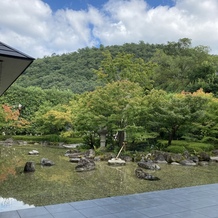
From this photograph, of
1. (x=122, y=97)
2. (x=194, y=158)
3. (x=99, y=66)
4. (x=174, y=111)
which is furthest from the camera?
(x=99, y=66)

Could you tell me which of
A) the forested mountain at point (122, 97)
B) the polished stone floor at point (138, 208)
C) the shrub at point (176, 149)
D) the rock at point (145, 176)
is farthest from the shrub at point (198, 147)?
the polished stone floor at point (138, 208)

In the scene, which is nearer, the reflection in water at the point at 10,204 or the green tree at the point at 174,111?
the reflection in water at the point at 10,204

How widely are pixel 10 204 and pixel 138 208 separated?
2.22 meters

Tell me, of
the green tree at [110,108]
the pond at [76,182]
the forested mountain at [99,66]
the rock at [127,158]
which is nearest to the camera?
the pond at [76,182]

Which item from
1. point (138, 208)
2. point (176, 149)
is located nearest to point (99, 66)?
point (176, 149)

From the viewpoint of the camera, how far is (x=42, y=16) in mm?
10047

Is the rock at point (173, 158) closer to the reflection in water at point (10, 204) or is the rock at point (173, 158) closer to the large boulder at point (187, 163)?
the large boulder at point (187, 163)

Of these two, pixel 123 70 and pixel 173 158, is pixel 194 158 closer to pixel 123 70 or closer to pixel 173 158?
pixel 173 158

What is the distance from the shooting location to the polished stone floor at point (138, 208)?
327 cm

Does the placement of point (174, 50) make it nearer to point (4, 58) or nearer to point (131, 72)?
point (131, 72)

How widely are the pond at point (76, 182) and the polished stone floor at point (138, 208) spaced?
982mm

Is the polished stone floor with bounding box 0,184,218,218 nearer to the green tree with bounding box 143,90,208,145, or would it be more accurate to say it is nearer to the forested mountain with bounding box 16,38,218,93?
the green tree with bounding box 143,90,208,145

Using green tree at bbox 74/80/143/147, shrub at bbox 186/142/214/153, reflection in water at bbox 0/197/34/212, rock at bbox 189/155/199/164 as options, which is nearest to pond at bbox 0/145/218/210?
reflection in water at bbox 0/197/34/212

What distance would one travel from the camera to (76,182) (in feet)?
20.1
